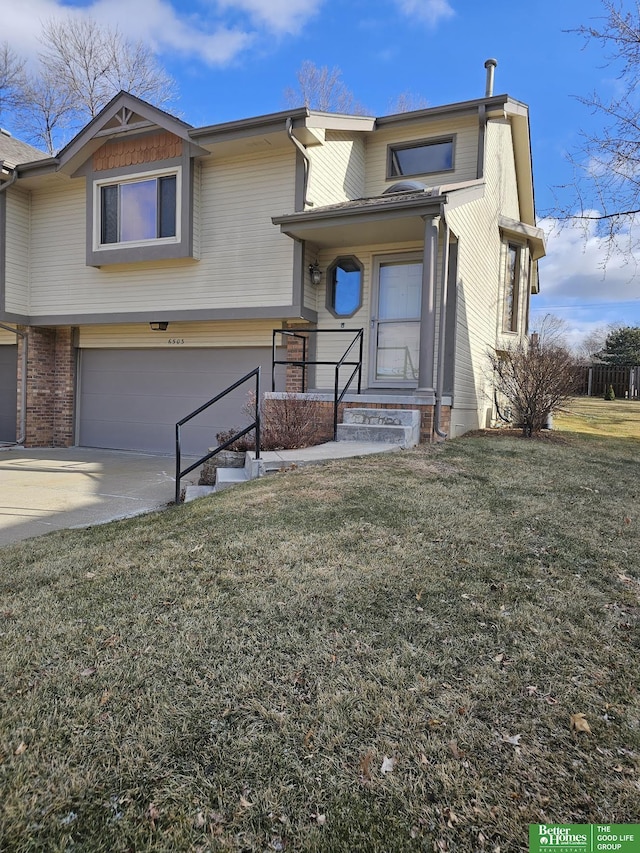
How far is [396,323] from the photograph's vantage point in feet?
29.2

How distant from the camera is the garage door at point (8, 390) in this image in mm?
12133

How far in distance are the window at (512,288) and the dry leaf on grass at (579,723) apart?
433 inches

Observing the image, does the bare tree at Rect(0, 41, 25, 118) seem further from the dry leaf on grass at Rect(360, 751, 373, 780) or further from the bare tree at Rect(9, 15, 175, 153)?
the dry leaf on grass at Rect(360, 751, 373, 780)

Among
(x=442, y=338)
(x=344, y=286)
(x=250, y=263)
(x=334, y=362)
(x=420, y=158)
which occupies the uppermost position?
(x=420, y=158)

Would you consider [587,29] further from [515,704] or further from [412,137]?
[515,704]

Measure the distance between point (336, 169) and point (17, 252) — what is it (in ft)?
A: 23.1

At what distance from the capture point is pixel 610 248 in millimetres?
8625

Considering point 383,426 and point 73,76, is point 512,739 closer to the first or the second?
point 383,426

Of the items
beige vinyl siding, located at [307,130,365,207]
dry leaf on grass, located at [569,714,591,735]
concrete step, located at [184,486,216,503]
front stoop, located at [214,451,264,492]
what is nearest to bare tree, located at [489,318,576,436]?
beige vinyl siding, located at [307,130,365,207]

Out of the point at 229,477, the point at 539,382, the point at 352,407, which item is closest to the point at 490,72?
the point at 539,382

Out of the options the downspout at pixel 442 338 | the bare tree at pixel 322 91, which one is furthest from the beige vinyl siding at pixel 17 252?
the bare tree at pixel 322 91

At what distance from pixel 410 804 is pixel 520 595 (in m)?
1.54

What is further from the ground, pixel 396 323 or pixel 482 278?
pixel 482 278

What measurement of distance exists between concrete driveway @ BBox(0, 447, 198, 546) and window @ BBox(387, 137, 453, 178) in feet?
22.9
